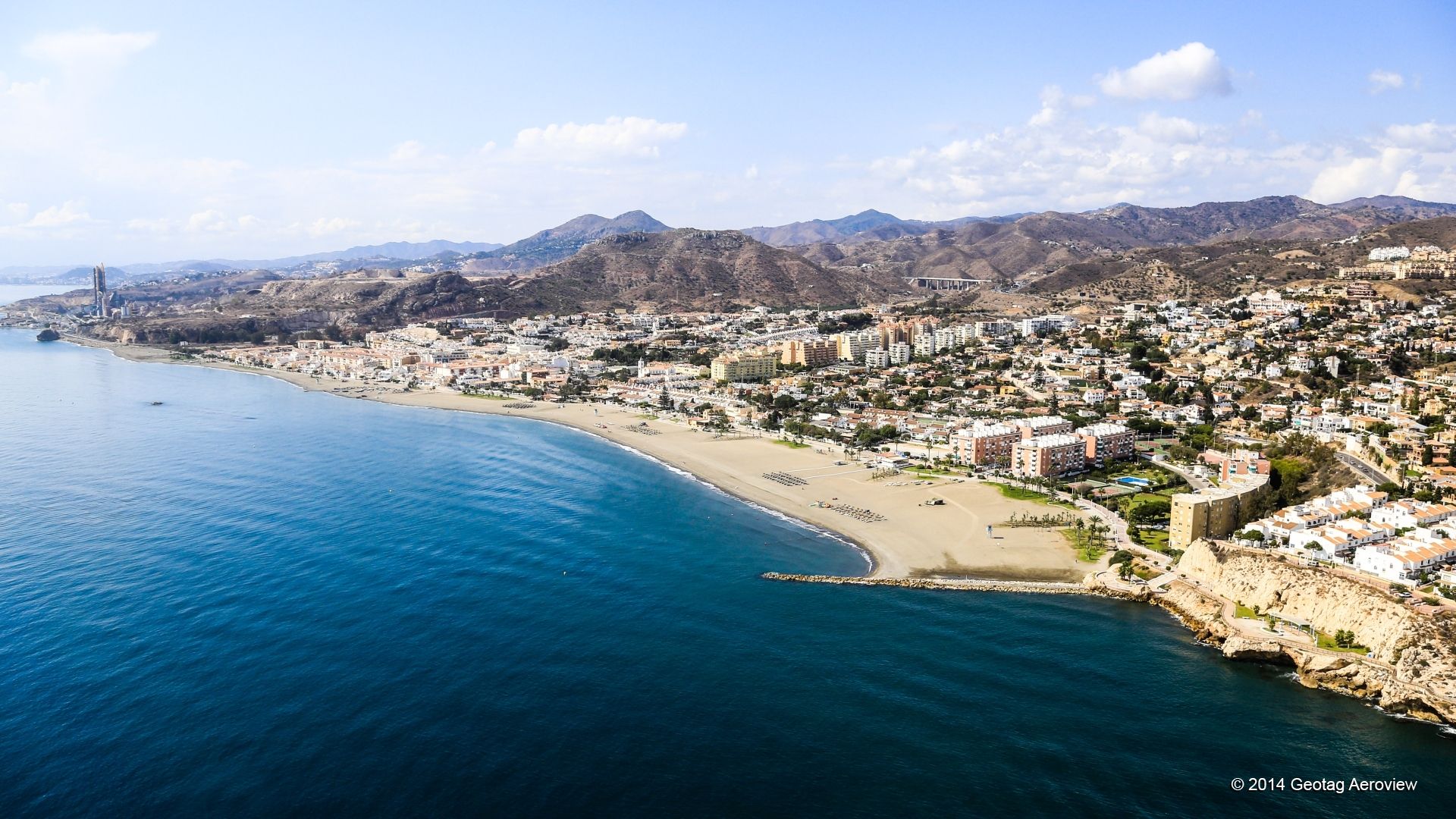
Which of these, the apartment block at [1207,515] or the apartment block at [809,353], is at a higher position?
the apartment block at [809,353]

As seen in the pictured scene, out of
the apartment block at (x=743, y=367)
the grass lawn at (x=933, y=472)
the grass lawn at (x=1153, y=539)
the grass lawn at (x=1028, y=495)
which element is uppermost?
the apartment block at (x=743, y=367)

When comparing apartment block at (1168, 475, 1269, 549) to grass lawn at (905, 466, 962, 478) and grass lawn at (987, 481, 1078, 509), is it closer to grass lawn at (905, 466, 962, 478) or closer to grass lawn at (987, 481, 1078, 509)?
grass lawn at (987, 481, 1078, 509)

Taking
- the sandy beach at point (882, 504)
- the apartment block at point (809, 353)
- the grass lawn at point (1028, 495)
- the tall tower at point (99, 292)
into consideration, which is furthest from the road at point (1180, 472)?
the tall tower at point (99, 292)

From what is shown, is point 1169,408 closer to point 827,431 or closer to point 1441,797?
point 827,431

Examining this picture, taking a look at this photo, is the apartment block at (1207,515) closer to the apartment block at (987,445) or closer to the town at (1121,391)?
the town at (1121,391)

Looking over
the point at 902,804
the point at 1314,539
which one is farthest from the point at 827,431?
the point at 902,804
